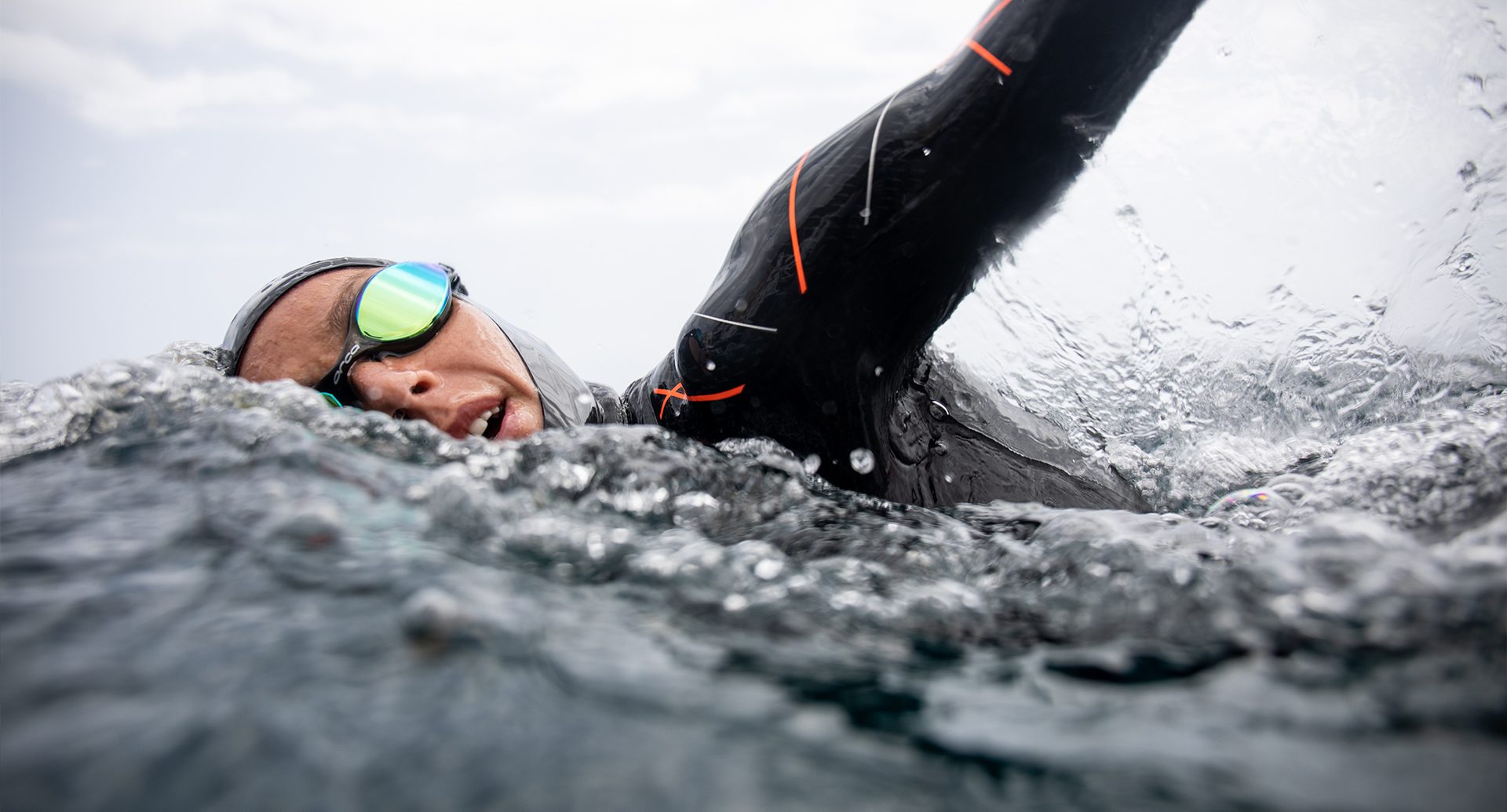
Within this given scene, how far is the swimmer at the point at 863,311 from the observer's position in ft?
5.28

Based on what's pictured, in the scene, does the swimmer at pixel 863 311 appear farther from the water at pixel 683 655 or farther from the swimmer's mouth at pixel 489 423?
the water at pixel 683 655

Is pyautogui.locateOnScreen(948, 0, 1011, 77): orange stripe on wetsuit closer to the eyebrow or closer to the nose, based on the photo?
the nose

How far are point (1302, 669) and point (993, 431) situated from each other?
160cm

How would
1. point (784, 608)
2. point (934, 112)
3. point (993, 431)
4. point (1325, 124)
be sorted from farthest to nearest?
1. point (993, 431)
2. point (1325, 124)
3. point (934, 112)
4. point (784, 608)

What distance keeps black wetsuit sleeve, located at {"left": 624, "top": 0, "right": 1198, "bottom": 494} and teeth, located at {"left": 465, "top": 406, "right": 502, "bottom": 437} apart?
607 millimetres

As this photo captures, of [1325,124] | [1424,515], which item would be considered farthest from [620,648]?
[1325,124]

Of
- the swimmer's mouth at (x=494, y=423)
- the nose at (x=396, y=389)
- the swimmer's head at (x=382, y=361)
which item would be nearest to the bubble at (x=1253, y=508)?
the swimmer's head at (x=382, y=361)

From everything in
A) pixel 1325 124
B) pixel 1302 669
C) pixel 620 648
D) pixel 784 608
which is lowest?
pixel 620 648

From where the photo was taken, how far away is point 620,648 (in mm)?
740

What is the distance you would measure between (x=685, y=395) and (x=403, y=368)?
0.89 m

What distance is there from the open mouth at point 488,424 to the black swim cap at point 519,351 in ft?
0.47

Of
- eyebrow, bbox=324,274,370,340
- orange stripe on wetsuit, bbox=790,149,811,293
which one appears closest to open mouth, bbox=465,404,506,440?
eyebrow, bbox=324,274,370,340

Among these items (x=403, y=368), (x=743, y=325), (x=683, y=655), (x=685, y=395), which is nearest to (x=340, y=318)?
(x=403, y=368)

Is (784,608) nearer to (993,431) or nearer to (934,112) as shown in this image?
(934,112)
